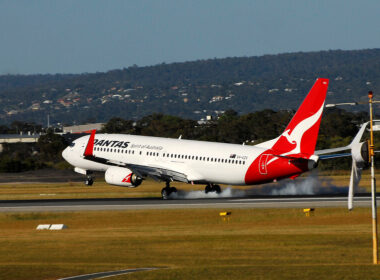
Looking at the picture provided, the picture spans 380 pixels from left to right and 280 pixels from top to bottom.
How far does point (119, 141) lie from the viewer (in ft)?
234

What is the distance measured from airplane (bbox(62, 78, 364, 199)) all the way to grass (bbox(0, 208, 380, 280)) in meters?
6.71

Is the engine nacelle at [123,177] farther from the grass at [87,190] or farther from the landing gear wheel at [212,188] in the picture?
the grass at [87,190]

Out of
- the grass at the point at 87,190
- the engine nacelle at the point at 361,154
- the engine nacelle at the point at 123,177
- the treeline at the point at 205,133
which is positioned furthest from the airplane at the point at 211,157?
the treeline at the point at 205,133

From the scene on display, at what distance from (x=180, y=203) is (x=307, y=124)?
35.3ft

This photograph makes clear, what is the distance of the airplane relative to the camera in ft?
199

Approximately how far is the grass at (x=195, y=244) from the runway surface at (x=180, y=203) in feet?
7.92

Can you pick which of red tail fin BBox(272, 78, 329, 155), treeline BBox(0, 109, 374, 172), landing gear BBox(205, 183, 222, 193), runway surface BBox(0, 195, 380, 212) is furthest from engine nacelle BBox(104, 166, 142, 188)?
treeline BBox(0, 109, 374, 172)

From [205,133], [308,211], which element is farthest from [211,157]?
[205,133]

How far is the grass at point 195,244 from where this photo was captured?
109ft

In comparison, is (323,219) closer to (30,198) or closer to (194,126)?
(30,198)

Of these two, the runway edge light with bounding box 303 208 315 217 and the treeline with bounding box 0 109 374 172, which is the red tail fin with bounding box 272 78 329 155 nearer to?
the runway edge light with bounding box 303 208 315 217

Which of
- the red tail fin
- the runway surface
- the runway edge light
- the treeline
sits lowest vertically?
the treeline

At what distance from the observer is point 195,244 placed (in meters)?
44.4

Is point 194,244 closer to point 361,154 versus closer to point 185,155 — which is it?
point 361,154
